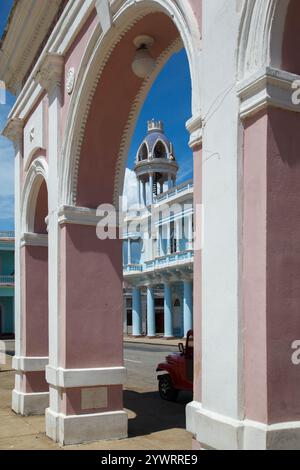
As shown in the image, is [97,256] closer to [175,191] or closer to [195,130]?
[195,130]

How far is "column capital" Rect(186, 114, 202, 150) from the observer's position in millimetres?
4727

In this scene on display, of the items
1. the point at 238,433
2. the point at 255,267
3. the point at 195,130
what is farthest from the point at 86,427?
the point at 255,267

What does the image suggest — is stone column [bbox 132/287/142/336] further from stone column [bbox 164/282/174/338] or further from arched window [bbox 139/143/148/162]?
arched window [bbox 139/143/148/162]

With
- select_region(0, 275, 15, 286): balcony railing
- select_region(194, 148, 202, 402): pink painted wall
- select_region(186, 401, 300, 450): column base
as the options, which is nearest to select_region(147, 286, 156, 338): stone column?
select_region(0, 275, 15, 286): balcony railing

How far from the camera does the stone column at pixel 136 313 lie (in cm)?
4191

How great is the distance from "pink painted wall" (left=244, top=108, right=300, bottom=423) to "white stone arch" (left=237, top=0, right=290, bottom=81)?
358 mm

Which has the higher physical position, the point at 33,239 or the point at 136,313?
the point at 33,239

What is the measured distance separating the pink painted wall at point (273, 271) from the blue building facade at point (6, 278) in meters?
40.2

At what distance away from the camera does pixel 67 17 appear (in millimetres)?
8398

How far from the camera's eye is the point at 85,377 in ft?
26.7

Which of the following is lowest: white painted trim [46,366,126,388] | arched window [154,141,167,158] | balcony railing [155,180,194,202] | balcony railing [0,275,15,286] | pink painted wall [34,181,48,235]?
white painted trim [46,366,126,388]

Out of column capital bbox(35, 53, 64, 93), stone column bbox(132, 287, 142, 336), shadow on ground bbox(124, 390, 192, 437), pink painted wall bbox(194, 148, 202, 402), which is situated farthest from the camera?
stone column bbox(132, 287, 142, 336)

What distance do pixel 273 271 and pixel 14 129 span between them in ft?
28.7

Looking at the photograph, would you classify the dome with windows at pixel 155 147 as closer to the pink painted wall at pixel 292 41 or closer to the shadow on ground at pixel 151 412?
the shadow on ground at pixel 151 412
